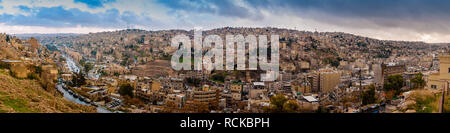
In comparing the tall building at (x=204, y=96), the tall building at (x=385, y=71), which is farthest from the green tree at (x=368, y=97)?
the tall building at (x=385, y=71)

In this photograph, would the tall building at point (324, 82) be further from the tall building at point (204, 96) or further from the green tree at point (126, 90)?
the green tree at point (126, 90)

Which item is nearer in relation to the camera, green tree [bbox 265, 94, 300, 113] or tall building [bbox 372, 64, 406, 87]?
green tree [bbox 265, 94, 300, 113]

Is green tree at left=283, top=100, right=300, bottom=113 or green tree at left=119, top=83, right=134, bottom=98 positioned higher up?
green tree at left=283, top=100, right=300, bottom=113

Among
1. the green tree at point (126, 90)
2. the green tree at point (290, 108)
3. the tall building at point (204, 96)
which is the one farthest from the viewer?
the green tree at point (126, 90)

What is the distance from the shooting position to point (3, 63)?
737 centimetres

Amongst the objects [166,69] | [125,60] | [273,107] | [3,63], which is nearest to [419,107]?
[273,107]

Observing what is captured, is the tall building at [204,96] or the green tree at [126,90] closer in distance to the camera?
the tall building at [204,96]

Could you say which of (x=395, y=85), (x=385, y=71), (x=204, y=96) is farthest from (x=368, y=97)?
(x=385, y=71)

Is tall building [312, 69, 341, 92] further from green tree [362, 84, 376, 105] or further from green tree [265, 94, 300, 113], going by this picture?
green tree [265, 94, 300, 113]

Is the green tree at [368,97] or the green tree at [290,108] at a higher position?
the green tree at [290,108]

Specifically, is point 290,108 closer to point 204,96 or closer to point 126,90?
point 204,96

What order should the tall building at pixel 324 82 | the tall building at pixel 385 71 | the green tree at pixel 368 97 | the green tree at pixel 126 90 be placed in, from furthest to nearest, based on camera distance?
the tall building at pixel 385 71
the tall building at pixel 324 82
the green tree at pixel 126 90
the green tree at pixel 368 97

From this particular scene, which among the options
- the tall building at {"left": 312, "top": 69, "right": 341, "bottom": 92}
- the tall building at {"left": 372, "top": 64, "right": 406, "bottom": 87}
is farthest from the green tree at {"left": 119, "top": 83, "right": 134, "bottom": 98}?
the tall building at {"left": 372, "top": 64, "right": 406, "bottom": 87}

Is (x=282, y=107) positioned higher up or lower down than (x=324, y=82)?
higher up
